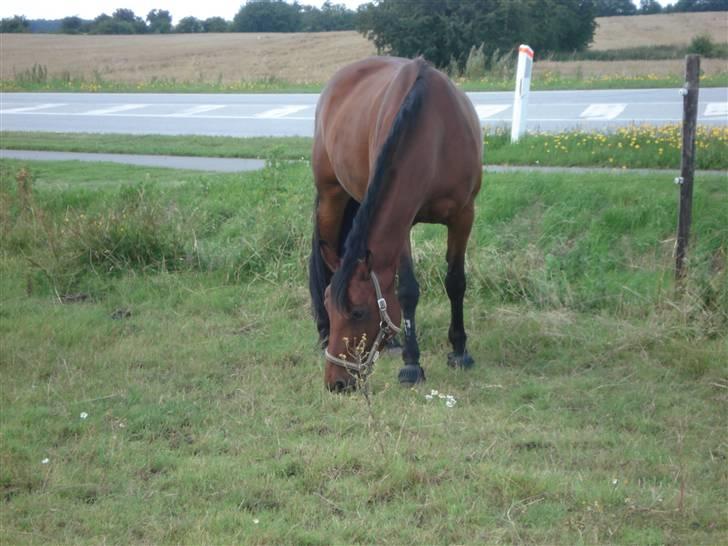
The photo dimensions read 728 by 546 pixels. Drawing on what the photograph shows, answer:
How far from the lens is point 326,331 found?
6.93 m

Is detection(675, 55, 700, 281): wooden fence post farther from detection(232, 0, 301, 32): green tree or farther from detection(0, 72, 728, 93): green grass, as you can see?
detection(232, 0, 301, 32): green tree

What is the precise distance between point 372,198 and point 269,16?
2753 inches

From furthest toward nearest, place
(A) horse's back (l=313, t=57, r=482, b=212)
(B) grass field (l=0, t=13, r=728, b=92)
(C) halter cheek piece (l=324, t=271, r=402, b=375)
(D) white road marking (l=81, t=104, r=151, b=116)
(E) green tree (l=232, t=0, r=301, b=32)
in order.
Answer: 1. (E) green tree (l=232, t=0, r=301, b=32)
2. (B) grass field (l=0, t=13, r=728, b=92)
3. (D) white road marking (l=81, t=104, r=151, b=116)
4. (A) horse's back (l=313, t=57, r=482, b=212)
5. (C) halter cheek piece (l=324, t=271, r=402, b=375)

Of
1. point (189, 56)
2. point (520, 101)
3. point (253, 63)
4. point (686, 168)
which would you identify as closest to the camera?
point (686, 168)

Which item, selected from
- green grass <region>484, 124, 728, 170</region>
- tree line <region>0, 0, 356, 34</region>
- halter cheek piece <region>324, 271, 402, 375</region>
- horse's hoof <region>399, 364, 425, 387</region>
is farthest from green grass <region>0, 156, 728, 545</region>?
tree line <region>0, 0, 356, 34</region>

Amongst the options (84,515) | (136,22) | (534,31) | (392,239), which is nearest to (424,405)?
(392,239)

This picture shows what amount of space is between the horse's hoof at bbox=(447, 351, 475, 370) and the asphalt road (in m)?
8.04

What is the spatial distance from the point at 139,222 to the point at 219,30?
70363 millimetres

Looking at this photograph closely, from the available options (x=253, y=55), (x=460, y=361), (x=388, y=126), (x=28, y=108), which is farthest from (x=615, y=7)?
(x=388, y=126)

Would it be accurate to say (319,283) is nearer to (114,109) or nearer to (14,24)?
(114,109)

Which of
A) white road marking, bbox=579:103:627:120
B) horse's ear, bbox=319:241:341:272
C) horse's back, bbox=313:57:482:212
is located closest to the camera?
horse's back, bbox=313:57:482:212

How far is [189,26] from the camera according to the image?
250 ft

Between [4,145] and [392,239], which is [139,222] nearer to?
[392,239]

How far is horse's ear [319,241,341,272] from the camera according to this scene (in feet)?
22.5
